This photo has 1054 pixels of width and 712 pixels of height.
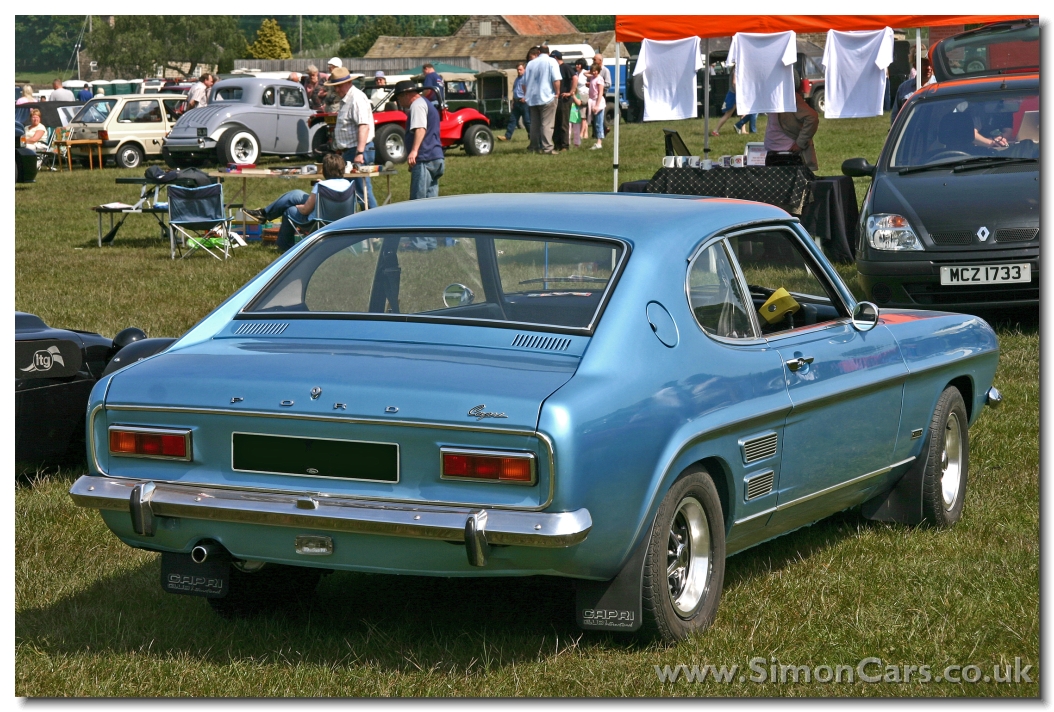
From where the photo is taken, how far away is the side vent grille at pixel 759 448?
4164 mm

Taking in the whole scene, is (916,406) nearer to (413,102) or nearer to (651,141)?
(413,102)

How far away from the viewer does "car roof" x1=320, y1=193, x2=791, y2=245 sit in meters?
4.27

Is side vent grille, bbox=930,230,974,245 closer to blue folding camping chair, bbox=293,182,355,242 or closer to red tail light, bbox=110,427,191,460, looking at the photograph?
blue folding camping chair, bbox=293,182,355,242

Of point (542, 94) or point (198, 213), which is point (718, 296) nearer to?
point (198, 213)

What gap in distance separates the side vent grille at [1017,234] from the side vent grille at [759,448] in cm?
567

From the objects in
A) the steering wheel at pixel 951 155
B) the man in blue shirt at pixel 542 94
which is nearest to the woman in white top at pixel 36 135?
the man in blue shirt at pixel 542 94

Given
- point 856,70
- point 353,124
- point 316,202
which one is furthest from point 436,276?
point 856,70

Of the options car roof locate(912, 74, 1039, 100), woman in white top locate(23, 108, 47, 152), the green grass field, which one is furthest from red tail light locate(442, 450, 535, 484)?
woman in white top locate(23, 108, 47, 152)

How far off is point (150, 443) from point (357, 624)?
0.94 metres

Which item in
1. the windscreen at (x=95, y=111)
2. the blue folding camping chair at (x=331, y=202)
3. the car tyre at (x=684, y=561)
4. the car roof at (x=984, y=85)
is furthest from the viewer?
the windscreen at (x=95, y=111)

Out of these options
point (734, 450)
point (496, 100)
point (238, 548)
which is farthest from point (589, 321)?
point (496, 100)

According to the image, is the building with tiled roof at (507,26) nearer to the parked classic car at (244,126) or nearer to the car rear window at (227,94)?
the car rear window at (227,94)

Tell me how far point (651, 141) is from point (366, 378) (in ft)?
81.2

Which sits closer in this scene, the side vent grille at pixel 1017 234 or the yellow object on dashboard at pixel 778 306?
the yellow object on dashboard at pixel 778 306
